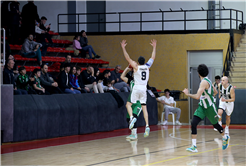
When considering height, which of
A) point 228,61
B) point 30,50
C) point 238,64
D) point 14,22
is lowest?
point 238,64

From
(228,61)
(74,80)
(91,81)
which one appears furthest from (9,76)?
(228,61)

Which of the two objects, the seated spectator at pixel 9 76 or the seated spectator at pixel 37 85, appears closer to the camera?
the seated spectator at pixel 9 76

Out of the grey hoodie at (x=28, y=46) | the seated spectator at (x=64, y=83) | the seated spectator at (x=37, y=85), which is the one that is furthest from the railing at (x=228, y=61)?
the seated spectator at (x=37, y=85)

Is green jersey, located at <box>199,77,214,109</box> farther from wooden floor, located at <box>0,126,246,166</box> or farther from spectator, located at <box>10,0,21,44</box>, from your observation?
spectator, located at <box>10,0,21,44</box>

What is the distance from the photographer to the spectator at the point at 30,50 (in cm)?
1450

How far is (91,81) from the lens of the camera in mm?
14094

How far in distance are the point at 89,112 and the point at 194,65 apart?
8201mm

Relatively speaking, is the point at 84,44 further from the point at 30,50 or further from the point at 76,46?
the point at 30,50

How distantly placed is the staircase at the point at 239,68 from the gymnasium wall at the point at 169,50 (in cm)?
75

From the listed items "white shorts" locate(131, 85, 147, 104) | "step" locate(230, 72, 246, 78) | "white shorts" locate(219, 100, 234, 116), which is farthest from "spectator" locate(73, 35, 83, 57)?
"white shorts" locate(219, 100, 234, 116)

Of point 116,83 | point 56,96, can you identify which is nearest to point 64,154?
point 56,96

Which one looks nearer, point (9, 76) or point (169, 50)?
point (9, 76)

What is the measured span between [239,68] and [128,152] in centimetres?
1134

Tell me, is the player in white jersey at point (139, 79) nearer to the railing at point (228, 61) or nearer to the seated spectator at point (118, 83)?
the seated spectator at point (118, 83)
